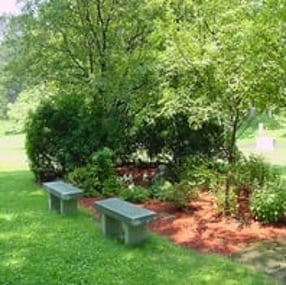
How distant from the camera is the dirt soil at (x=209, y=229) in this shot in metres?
6.13

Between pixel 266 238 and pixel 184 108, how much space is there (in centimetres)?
266

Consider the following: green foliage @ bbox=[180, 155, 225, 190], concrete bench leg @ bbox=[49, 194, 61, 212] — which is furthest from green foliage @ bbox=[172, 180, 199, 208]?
concrete bench leg @ bbox=[49, 194, 61, 212]

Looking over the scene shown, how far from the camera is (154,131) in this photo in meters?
11.0

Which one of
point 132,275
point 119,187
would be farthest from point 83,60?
point 132,275

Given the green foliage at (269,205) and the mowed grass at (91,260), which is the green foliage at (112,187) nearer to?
the mowed grass at (91,260)

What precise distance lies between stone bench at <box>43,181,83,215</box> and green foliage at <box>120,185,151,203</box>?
128 cm

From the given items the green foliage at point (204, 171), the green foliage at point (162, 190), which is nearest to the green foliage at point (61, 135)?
the green foliage at point (162, 190)

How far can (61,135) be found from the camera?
1026cm

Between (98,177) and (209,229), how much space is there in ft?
10.7

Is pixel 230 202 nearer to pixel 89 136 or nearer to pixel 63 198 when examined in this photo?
pixel 63 198

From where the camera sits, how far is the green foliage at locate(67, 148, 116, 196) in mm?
9203

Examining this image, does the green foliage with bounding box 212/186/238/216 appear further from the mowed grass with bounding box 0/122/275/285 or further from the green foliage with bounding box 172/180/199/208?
the mowed grass with bounding box 0/122/275/285

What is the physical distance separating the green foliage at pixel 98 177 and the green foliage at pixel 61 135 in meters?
0.51

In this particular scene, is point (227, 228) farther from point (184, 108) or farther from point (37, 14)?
point (37, 14)
